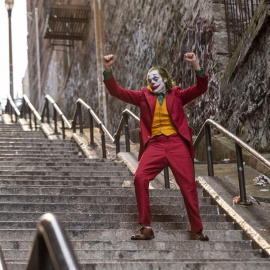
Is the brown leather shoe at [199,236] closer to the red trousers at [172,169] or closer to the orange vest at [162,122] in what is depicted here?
the red trousers at [172,169]

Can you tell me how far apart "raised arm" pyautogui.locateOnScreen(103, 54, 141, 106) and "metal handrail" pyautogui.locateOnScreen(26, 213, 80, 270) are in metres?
2.52

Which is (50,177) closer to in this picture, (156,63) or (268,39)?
(268,39)

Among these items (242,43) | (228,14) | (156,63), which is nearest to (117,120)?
(156,63)

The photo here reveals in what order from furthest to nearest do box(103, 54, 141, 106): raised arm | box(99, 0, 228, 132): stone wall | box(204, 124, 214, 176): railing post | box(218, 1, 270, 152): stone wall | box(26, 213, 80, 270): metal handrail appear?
box(99, 0, 228, 132): stone wall, box(218, 1, 270, 152): stone wall, box(204, 124, 214, 176): railing post, box(103, 54, 141, 106): raised arm, box(26, 213, 80, 270): metal handrail

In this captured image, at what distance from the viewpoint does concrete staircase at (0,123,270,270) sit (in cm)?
393

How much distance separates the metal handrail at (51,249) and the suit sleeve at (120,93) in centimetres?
252

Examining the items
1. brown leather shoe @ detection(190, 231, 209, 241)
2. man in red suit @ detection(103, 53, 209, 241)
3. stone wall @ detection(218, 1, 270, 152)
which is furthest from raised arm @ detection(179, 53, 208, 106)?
stone wall @ detection(218, 1, 270, 152)

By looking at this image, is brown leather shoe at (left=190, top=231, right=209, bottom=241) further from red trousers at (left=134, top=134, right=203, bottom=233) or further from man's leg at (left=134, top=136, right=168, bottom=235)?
man's leg at (left=134, top=136, right=168, bottom=235)

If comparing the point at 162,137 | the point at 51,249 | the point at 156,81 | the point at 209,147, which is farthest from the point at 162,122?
the point at 51,249

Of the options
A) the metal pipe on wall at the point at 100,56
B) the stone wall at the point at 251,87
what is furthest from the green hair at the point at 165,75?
the metal pipe on wall at the point at 100,56

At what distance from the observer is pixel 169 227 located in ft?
16.0

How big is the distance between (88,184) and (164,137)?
6.94 feet

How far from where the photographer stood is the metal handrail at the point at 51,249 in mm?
1806

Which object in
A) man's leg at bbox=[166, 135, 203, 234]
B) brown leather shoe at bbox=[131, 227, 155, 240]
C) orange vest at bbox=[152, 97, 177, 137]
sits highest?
orange vest at bbox=[152, 97, 177, 137]
